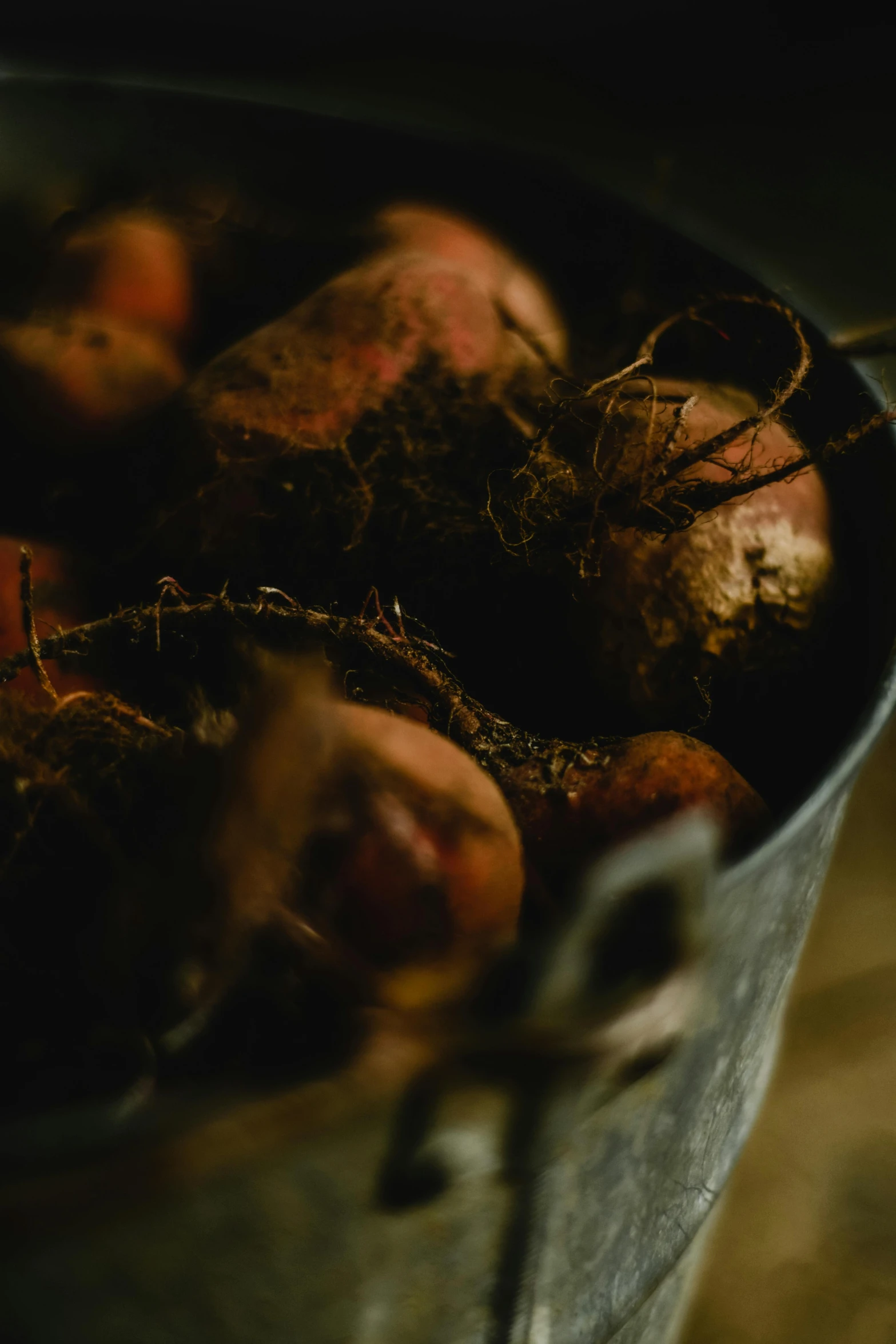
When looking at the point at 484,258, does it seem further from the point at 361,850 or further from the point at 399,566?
the point at 361,850

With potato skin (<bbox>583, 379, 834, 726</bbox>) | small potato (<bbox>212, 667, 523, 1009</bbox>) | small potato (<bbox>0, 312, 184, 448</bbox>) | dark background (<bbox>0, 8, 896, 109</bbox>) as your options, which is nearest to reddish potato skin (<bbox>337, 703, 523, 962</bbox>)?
small potato (<bbox>212, 667, 523, 1009</bbox>)

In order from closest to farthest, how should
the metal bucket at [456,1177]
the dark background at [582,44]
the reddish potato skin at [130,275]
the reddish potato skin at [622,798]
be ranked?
1. the metal bucket at [456,1177]
2. the reddish potato skin at [622,798]
3. the reddish potato skin at [130,275]
4. the dark background at [582,44]

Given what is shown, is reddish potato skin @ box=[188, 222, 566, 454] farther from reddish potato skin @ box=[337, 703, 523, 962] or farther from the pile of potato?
reddish potato skin @ box=[337, 703, 523, 962]

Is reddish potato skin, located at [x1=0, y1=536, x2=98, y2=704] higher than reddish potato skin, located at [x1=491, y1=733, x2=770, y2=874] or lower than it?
lower

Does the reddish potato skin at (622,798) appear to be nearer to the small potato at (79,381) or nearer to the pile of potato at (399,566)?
the pile of potato at (399,566)

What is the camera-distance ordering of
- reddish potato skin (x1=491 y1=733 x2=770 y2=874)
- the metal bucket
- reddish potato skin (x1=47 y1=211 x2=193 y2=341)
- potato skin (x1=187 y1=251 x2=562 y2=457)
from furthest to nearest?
1. reddish potato skin (x1=47 y1=211 x2=193 y2=341)
2. potato skin (x1=187 y1=251 x2=562 y2=457)
3. reddish potato skin (x1=491 y1=733 x2=770 y2=874)
4. the metal bucket

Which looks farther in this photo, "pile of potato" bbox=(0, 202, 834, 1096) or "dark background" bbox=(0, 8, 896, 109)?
"dark background" bbox=(0, 8, 896, 109)

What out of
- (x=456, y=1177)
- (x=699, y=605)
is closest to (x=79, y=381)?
(x=699, y=605)

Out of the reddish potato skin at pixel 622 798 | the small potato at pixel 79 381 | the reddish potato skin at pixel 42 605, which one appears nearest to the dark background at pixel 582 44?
the small potato at pixel 79 381
